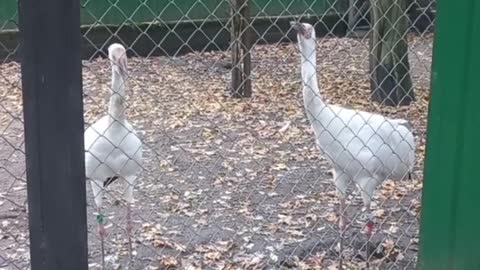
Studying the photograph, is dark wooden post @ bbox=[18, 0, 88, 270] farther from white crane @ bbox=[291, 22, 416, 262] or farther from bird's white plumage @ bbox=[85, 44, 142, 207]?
white crane @ bbox=[291, 22, 416, 262]

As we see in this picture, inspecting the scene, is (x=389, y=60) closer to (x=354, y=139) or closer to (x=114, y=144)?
(x=354, y=139)

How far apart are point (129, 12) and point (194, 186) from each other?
4038 millimetres

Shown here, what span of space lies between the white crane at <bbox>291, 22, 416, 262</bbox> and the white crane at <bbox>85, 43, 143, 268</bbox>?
814 millimetres

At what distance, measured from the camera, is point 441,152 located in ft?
6.50

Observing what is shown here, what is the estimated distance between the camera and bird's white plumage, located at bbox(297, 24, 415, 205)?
3709mm

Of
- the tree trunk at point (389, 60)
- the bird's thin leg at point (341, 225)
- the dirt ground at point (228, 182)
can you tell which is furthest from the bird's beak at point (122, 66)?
the tree trunk at point (389, 60)

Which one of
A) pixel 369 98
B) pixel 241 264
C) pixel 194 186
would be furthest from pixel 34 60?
pixel 369 98

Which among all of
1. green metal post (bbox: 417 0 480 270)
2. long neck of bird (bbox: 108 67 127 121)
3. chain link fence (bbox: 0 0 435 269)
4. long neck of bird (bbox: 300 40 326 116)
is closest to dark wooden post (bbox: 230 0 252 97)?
chain link fence (bbox: 0 0 435 269)

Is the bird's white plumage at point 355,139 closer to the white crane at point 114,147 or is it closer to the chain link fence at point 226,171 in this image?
the chain link fence at point 226,171

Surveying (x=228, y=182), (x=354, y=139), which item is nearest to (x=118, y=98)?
(x=354, y=139)

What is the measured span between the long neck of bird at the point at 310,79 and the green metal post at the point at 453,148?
1694mm

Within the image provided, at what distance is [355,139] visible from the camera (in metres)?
3.75

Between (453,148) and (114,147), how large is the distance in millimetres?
2018

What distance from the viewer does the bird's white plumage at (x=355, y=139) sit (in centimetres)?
371
